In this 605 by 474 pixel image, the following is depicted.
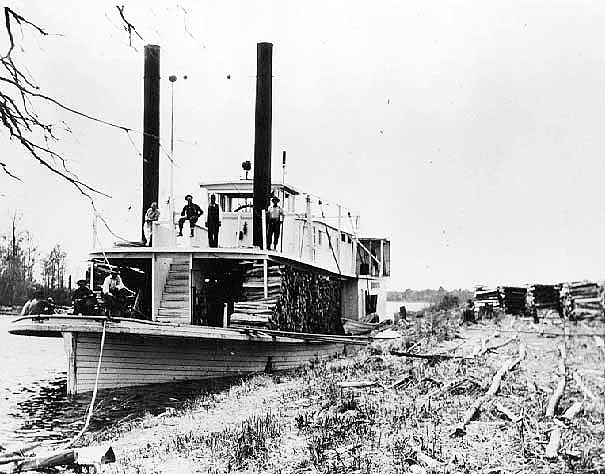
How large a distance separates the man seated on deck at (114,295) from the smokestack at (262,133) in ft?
13.3

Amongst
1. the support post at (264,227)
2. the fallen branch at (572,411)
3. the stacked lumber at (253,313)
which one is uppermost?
the support post at (264,227)

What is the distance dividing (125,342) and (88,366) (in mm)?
851

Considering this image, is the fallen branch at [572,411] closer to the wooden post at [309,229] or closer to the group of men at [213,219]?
the group of men at [213,219]

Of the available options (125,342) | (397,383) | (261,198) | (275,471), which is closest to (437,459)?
(275,471)

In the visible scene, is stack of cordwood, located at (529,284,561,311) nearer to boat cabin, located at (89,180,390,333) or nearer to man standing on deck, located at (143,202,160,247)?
boat cabin, located at (89,180,390,333)

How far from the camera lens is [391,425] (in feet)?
Result: 29.8

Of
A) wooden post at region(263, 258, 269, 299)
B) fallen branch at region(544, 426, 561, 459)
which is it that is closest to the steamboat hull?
wooden post at region(263, 258, 269, 299)

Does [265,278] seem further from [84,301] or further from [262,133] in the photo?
[262,133]

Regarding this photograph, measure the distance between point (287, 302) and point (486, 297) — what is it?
39.9 ft

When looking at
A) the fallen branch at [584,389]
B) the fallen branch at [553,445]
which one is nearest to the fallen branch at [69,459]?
the fallen branch at [553,445]

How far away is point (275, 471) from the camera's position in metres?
7.88

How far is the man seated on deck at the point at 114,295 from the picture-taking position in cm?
1536

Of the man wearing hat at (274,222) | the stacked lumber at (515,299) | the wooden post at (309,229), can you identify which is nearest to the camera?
the man wearing hat at (274,222)

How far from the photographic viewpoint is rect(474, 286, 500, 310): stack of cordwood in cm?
2755
